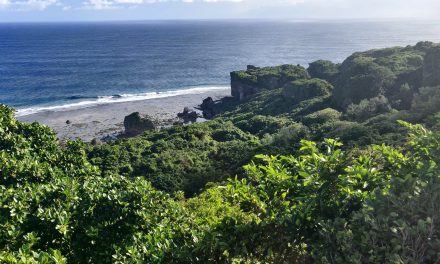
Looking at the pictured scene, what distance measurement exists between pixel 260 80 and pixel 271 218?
241 ft

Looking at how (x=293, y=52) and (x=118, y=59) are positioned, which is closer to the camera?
(x=118, y=59)

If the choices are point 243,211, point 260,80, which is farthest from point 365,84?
point 243,211

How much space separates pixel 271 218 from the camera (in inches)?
261

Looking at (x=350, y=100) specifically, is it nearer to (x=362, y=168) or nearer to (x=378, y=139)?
(x=378, y=139)

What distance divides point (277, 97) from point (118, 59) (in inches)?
3169

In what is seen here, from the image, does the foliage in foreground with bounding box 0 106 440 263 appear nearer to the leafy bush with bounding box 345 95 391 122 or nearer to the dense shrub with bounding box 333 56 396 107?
the leafy bush with bounding box 345 95 391 122

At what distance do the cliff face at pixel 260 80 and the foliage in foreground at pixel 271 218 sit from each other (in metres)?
68.3

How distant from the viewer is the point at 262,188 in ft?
23.4

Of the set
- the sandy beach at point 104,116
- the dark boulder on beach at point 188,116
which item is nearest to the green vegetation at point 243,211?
the sandy beach at point 104,116

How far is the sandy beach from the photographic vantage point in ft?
197

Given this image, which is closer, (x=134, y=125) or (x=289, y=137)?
(x=289, y=137)

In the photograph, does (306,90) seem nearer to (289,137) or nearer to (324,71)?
(324,71)

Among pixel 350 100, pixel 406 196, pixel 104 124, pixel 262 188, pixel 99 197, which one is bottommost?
pixel 104 124

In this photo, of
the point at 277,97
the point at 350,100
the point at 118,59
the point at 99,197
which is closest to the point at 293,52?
the point at 118,59
